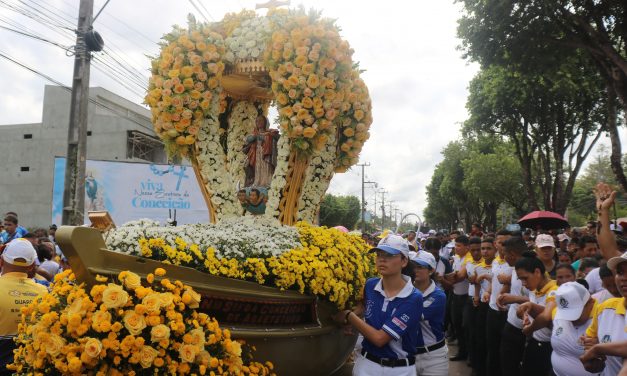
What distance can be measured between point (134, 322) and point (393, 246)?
182cm

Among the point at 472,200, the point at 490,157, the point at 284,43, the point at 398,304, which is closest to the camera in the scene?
the point at 398,304

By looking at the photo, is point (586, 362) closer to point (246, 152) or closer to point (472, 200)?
Result: point (246, 152)

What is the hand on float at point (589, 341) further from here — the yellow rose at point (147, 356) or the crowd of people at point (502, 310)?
the yellow rose at point (147, 356)

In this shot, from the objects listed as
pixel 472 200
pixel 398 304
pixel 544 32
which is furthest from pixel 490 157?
pixel 398 304

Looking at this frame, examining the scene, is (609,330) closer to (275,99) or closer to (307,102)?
(307,102)

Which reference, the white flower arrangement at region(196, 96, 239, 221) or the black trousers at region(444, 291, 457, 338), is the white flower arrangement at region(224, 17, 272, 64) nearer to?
the white flower arrangement at region(196, 96, 239, 221)

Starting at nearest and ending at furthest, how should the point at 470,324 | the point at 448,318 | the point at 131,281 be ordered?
the point at 131,281, the point at 470,324, the point at 448,318

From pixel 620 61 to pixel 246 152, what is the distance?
28.2 feet

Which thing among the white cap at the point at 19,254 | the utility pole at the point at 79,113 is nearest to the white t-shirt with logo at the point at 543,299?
the white cap at the point at 19,254

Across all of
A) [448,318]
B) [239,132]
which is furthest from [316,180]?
[448,318]

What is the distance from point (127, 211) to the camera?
2003cm

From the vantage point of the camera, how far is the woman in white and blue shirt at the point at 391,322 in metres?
3.55

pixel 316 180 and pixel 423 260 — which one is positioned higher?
pixel 316 180

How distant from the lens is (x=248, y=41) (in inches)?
251
